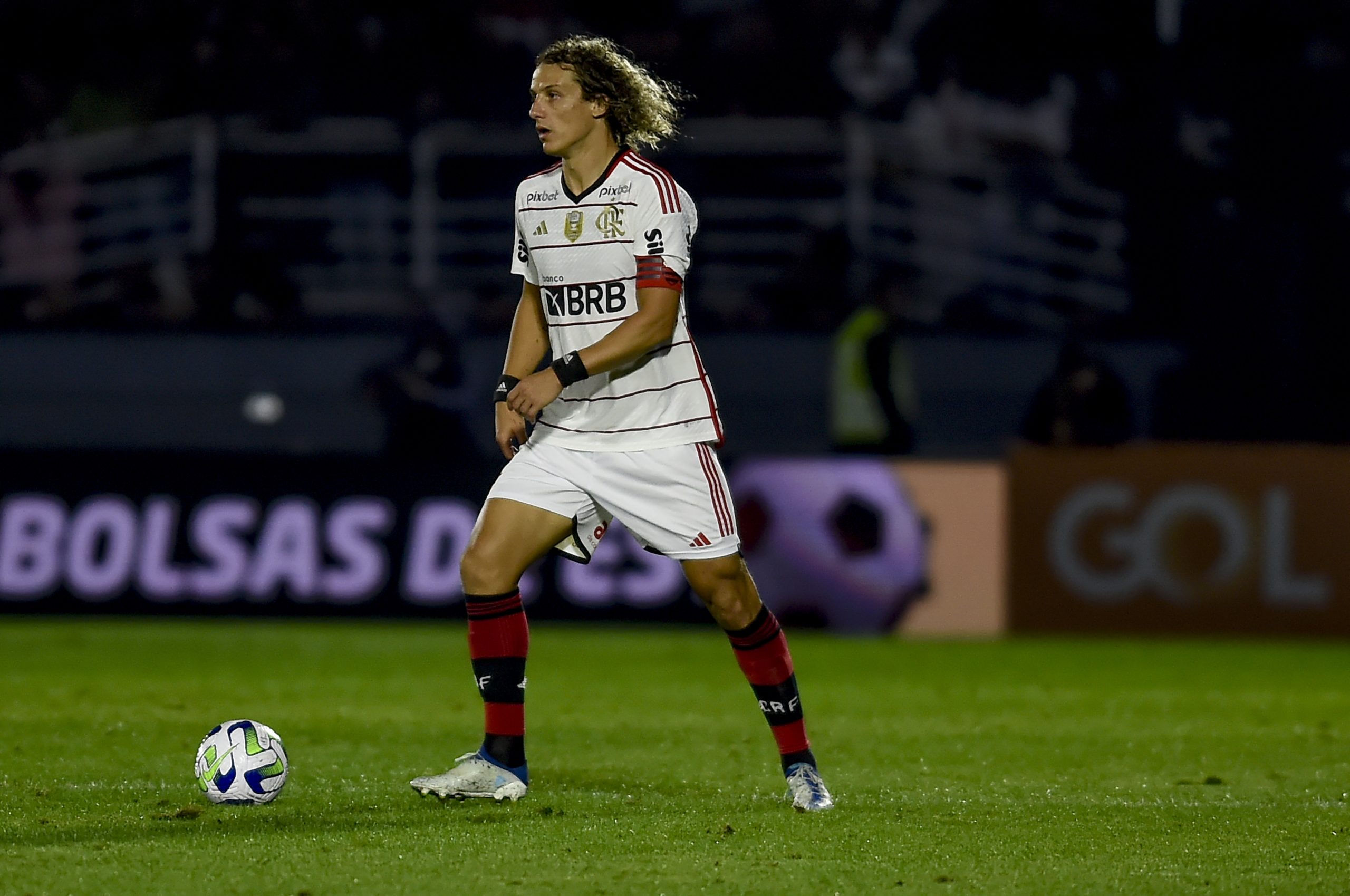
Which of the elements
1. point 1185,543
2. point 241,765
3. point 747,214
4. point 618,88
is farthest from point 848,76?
point 241,765

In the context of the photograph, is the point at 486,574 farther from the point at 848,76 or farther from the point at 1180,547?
the point at 848,76

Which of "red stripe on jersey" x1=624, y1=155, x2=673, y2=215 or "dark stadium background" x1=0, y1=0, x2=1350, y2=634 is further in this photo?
"dark stadium background" x1=0, y1=0, x2=1350, y2=634

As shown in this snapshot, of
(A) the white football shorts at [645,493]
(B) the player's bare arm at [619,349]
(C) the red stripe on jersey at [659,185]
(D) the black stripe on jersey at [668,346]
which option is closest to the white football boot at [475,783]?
(A) the white football shorts at [645,493]

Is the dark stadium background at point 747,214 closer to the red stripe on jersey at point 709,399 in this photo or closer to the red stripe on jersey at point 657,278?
the red stripe on jersey at point 709,399

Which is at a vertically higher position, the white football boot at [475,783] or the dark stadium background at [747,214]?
the dark stadium background at [747,214]

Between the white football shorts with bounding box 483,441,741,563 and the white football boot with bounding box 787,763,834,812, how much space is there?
0.59 metres

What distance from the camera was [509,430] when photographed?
16.6 ft

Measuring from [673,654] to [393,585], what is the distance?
186cm

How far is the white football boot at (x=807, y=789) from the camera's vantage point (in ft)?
15.9

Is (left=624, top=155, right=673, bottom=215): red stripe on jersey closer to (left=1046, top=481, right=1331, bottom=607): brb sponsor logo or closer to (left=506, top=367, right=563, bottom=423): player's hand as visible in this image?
(left=506, top=367, right=563, bottom=423): player's hand

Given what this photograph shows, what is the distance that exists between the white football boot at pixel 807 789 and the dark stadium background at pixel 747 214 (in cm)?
690

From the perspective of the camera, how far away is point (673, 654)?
951cm

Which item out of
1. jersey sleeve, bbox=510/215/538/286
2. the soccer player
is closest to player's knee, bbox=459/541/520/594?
the soccer player

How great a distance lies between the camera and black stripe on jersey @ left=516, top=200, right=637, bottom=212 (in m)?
4.96
